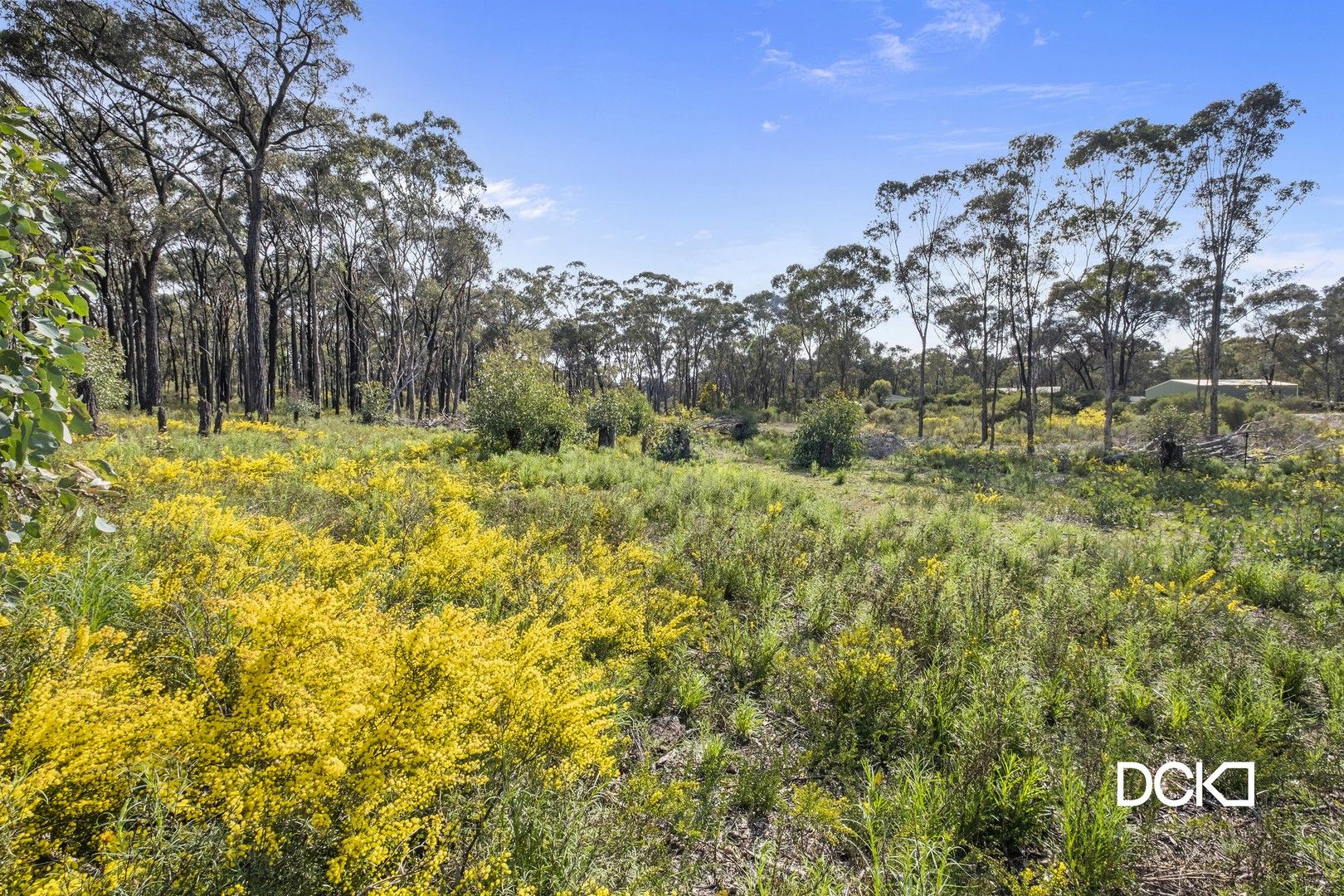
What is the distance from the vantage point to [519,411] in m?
12.7

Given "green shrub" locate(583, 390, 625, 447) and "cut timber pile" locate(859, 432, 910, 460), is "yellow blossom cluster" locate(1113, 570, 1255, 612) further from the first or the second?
"cut timber pile" locate(859, 432, 910, 460)

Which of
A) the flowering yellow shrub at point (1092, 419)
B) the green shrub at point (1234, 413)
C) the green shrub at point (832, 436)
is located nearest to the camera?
the green shrub at point (832, 436)

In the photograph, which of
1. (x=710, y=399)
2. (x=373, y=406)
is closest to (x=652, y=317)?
(x=710, y=399)

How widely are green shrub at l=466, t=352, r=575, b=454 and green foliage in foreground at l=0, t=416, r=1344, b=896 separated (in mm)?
5524

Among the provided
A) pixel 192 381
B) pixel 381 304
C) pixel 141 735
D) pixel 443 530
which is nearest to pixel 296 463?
pixel 443 530

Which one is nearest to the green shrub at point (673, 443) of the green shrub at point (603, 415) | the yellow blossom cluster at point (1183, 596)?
the green shrub at point (603, 415)

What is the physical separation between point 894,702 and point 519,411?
1084cm

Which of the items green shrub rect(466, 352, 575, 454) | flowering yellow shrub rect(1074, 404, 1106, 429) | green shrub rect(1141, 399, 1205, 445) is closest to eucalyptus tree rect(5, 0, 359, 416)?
green shrub rect(466, 352, 575, 454)

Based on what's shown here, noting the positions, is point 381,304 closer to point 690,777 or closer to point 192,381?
point 192,381

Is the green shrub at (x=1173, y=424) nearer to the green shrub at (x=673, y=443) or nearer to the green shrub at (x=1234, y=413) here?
the green shrub at (x=673, y=443)

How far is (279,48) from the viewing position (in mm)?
15289

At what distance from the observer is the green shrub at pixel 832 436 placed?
53.4ft

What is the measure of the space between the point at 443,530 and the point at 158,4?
→ 1952 cm

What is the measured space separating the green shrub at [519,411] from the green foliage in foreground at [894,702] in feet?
18.1
